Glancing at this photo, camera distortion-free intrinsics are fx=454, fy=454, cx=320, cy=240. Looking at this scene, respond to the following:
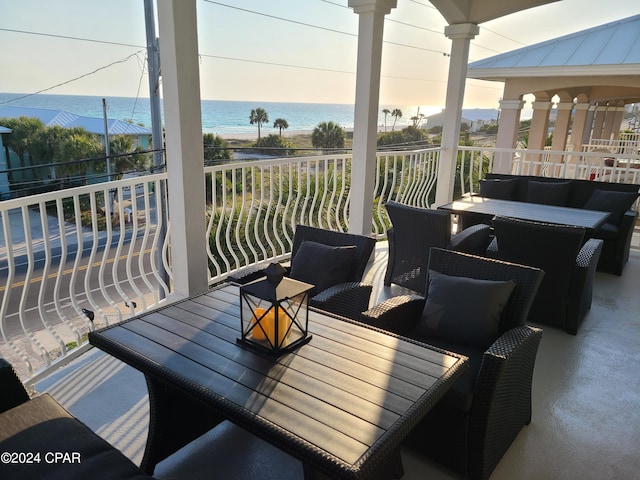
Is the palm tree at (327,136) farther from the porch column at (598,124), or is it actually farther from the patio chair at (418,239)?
the patio chair at (418,239)

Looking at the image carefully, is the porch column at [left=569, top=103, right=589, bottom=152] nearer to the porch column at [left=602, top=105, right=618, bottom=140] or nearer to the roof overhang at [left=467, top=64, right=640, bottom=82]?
the roof overhang at [left=467, top=64, right=640, bottom=82]

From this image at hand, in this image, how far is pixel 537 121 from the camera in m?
11.8

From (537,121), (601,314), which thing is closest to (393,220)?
(601,314)

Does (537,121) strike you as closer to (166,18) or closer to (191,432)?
(166,18)

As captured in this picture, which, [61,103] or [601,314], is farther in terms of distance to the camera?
[61,103]

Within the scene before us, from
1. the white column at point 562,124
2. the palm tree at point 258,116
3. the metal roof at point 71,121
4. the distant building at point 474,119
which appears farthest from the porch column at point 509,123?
the distant building at point 474,119

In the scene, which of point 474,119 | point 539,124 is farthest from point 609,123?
point 474,119

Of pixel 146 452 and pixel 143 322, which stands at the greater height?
pixel 143 322

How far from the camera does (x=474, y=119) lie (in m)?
53.3

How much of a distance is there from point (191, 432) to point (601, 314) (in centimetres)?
351

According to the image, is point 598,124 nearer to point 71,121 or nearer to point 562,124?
point 562,124

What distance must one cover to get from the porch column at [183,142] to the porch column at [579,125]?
12.7 m

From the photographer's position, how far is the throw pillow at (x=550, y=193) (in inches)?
217

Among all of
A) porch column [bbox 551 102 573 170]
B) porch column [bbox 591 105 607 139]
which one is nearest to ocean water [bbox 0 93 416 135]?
porch column [bbox 551 102 573 170]
